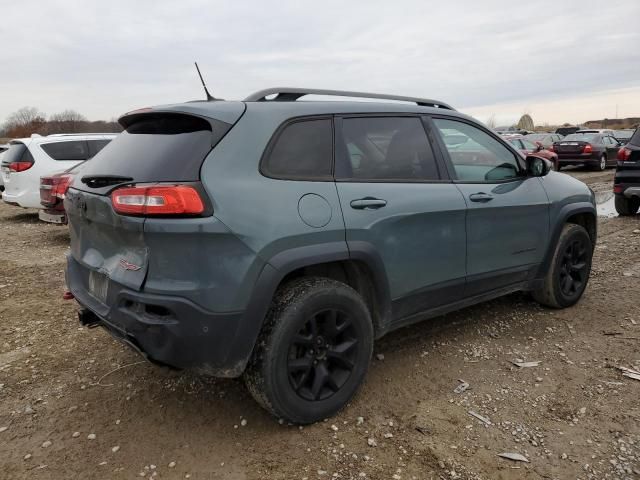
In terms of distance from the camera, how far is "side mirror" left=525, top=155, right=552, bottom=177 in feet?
13.4

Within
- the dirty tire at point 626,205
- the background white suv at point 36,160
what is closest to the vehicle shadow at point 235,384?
the dirty tire at point 626,205

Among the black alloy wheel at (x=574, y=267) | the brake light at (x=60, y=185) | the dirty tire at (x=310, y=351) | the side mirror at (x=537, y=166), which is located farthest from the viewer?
the brake light at (x=60, y=185)

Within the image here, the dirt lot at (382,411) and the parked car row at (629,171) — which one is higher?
the parked car row at (629,171)

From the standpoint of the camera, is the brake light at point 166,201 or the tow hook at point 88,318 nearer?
the brake light at point 166,201

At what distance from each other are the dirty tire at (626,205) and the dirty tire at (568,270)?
512cm

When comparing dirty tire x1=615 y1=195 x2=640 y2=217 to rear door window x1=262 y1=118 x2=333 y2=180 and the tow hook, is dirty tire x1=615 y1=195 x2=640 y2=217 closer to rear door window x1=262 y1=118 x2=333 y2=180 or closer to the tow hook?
rear door window x1=262 y1=118 x2=333 y2=180

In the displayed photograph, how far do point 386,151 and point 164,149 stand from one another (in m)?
1.35

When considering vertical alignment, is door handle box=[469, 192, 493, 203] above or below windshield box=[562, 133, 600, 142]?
below

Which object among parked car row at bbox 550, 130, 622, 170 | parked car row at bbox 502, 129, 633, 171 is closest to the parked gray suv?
parked car row at bbox 502, 129, 633, 171

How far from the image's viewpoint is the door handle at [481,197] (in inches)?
139

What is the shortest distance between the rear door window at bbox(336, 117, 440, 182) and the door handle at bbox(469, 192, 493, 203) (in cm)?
31

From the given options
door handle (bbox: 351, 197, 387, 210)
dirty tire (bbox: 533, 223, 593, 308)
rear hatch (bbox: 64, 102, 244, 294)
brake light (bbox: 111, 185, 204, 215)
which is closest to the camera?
brake light (bbox: 111, 185, 204, 215)

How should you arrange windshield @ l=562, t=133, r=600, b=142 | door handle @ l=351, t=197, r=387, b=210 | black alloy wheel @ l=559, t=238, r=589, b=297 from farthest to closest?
windshield @ l=562, t=133, r=600, b=142 → black alloy wheel @ l=559, t=238, r=589, b=297 → door handle @ l=351, t=197, r=387, b=210

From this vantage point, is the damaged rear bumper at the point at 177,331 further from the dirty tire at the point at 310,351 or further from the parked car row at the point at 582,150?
the parked car row at the point at 582,150
